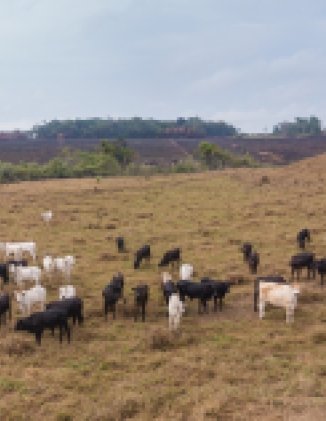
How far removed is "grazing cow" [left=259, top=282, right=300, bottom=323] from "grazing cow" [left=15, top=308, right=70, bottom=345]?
4912mm

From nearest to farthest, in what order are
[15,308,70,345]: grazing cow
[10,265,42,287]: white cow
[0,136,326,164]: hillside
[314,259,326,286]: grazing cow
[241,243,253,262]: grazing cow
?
[15,308,70,345]: grazing cow
[314,259,326,286]: grazing cow
[10,265,42,287]: white cow
[241,243,253,262]: grazing cow
[0,136,326,164]: hillside

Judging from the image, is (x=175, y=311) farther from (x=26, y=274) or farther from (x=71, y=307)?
(x=26, y=274)

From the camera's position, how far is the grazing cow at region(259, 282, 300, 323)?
14.1 m

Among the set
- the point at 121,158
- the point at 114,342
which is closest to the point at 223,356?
the point at 114,342

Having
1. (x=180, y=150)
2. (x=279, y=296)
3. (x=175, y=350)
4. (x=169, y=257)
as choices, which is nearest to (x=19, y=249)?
(x=169, y=257)

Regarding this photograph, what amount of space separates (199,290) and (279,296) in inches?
85.3

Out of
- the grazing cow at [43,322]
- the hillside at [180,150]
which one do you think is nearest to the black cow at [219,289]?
the grazing cow at [43,322]

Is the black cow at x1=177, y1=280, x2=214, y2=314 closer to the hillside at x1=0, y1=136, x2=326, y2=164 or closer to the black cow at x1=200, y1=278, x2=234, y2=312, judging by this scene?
the black cow at x1=200, y1=278, x2=234, y2=312

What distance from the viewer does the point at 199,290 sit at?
15.3 meters

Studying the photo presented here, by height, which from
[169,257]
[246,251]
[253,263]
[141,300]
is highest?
[246,251]

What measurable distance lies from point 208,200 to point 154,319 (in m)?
23.4

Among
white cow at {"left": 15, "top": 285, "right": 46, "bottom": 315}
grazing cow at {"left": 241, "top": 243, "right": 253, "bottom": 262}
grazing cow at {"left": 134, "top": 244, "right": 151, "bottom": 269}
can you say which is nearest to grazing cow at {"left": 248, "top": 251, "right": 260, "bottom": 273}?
grazing cow at {"left": 241, "top": 243, "right": 253, "bottom": 262}

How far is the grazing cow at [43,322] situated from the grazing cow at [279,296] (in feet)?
16.1

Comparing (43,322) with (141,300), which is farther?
(141,300)
